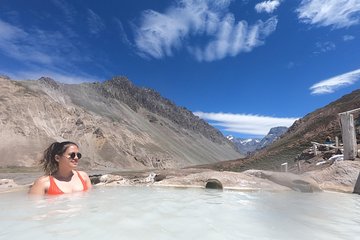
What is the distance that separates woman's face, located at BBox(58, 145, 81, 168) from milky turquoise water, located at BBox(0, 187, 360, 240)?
598mm

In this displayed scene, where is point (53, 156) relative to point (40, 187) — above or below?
above

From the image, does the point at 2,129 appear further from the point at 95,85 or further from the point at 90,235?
the point at 95,85

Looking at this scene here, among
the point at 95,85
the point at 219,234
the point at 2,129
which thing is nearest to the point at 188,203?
the point at 219,234

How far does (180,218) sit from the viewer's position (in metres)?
5.61

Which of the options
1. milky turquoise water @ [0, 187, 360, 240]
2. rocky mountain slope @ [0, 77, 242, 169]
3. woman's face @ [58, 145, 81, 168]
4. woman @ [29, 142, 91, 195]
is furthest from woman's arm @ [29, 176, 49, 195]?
rocky mountain slope @ [0, 77, 242, 169]

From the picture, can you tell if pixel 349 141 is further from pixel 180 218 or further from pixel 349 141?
pixel 180 218

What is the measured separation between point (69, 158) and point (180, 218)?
2437 mm

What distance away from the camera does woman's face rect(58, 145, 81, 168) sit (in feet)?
22.2

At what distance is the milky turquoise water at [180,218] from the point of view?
4449 mm

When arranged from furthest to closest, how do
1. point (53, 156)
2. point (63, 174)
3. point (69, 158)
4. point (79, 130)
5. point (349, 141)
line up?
point (79, 130), point (349, 141), point (63, 174), point (53, 156), point (69, 158)

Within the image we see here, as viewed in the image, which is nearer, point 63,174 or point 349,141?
point 63,174

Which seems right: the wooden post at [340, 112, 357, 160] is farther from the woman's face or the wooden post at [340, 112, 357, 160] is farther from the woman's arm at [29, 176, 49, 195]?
the woman's arm at [29, 176, 49, 195]

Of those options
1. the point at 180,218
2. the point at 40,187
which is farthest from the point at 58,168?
the point at 180,218

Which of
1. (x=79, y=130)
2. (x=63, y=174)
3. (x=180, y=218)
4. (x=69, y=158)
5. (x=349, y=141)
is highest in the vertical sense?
(x=79, y=130)
